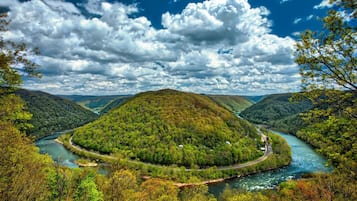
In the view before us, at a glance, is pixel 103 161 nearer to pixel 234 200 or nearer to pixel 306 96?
pixel 234 200

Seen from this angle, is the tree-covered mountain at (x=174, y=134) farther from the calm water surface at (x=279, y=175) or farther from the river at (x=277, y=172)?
the calm water surface at (x=279, y=175)

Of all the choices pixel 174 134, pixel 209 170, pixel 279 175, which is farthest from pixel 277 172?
pixel 174 134

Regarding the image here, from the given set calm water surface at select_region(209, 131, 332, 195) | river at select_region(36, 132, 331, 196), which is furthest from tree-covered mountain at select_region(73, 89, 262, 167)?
calm water surface at select_region(209, 131, 332, 195)

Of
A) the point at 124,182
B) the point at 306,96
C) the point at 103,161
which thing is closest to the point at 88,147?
the point at 103,161

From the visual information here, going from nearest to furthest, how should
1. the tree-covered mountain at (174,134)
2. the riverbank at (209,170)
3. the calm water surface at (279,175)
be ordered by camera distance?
the calm water surface at (279,175)
the riverbank at (209,170)
the tree-covered mountain at (174,134)

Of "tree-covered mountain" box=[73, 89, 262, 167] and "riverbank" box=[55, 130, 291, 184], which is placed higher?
"tree-covered mountain" box=[73, 89, 262, 167]

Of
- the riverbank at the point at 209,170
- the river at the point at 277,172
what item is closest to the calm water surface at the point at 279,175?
the river at the point at 277,172

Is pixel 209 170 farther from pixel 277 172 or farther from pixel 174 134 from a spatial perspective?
pixel 174 134

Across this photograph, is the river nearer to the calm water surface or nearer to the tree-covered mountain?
the calm water surface
